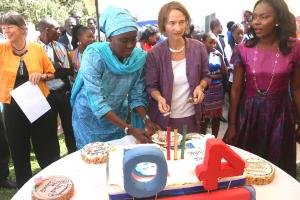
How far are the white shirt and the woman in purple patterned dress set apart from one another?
32 cm

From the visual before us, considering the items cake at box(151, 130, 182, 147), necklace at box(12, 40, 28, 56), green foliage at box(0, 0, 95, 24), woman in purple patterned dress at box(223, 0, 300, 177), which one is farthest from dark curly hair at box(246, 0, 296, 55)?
green foliage at box(0, 0, 95, 24)

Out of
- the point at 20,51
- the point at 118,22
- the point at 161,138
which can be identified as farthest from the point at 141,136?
the point at 20,51

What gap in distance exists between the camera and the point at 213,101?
3.56 metres

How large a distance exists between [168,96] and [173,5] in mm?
579

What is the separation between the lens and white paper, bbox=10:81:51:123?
2268 mm

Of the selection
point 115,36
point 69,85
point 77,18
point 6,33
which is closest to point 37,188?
point 115,36

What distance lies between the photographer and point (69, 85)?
3.37 meters

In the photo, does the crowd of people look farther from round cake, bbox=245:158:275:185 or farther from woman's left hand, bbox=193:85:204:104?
round cake, bbox=245:158:275:185

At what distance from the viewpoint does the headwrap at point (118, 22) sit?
1638 millimetres

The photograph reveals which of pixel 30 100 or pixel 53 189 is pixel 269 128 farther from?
pixel 30 100

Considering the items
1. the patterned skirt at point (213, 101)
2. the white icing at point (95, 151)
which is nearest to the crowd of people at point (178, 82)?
the white icing at point (95, 151)

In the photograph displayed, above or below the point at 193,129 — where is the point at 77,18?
above

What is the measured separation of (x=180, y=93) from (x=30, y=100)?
1184mm

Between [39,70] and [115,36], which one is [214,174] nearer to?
[115,36]
